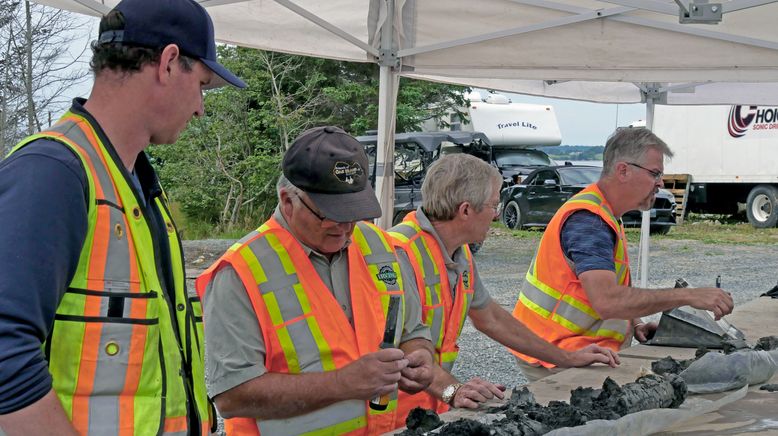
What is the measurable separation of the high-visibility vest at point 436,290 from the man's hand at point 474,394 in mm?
233

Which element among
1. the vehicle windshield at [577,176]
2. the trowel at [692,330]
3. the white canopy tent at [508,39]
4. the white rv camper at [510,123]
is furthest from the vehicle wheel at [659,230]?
the trowel at [692,330]

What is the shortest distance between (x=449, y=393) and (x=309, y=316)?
0.62m

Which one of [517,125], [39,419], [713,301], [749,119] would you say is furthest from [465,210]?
[517,125]

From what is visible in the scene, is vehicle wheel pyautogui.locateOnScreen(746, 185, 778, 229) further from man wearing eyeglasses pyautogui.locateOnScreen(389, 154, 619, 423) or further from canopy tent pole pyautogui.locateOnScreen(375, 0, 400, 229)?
man wearing eyeglasses pyautogui.locateOnScreen(389, 154, 619, 423)

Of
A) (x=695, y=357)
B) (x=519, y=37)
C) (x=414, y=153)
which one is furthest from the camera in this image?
(x=414, y=153)

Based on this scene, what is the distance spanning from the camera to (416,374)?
2740 mm

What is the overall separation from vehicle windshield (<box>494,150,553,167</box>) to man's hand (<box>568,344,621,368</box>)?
55.3 ft

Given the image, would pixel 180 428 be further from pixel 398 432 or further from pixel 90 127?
pixel 398 432

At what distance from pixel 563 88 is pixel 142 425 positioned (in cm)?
653

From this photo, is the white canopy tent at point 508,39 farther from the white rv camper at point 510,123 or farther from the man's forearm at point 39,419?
the white rv camper at point 510,123

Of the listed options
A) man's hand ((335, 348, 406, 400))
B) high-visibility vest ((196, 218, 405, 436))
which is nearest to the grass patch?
high-visibility vest ((196, 218, 405, 436))

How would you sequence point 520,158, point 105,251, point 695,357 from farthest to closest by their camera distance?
point 520,158 < point 695,357 < point 105,251

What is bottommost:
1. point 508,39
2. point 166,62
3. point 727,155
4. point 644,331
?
point 644,331

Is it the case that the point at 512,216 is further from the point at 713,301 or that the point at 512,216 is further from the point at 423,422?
the point at 423,422
